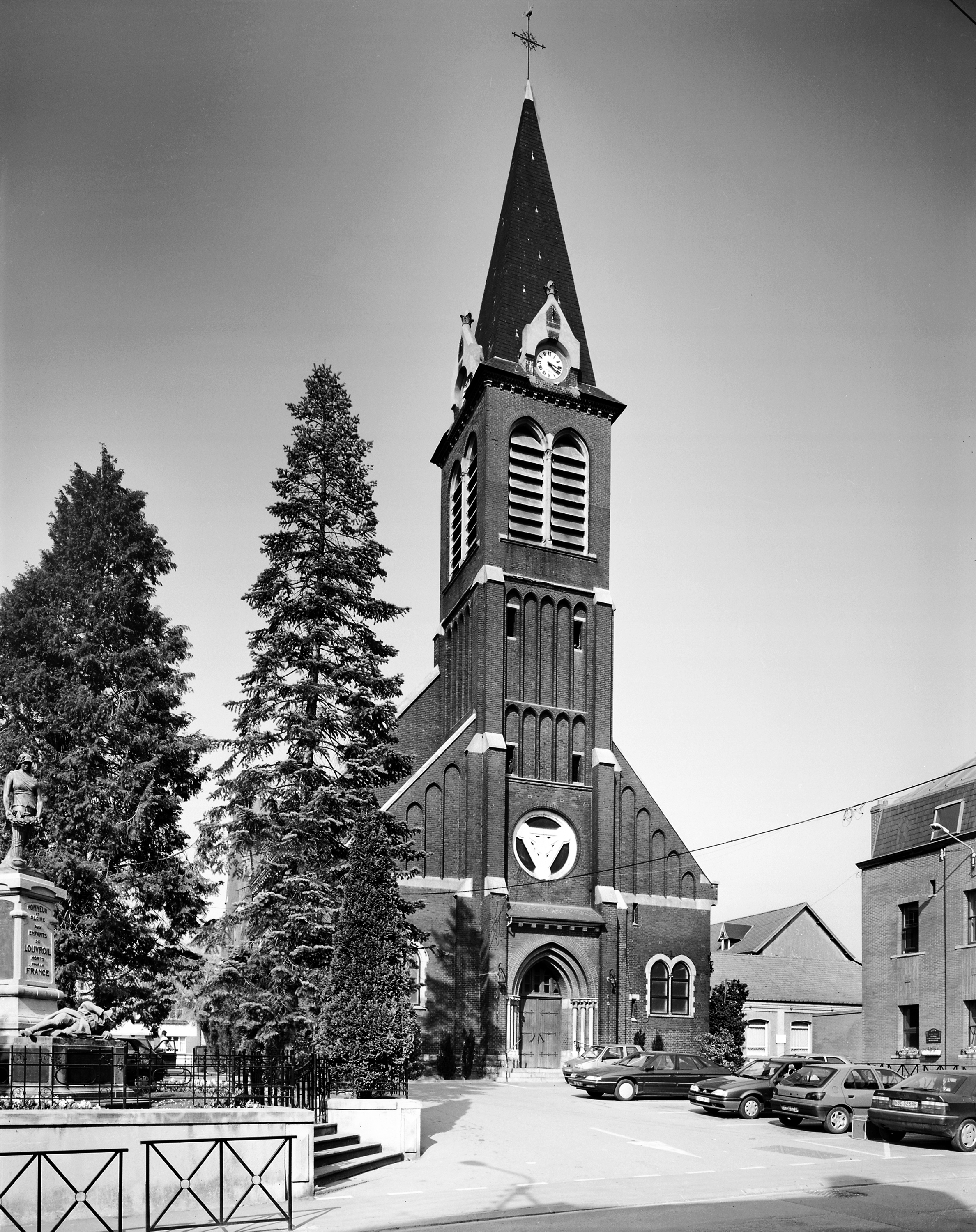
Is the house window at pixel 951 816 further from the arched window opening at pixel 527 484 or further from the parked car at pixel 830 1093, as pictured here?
the arched window opening at pixel 527 484

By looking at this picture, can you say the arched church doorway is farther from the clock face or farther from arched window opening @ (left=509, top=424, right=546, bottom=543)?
the clock face

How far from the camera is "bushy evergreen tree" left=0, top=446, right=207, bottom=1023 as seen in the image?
83.5 feet

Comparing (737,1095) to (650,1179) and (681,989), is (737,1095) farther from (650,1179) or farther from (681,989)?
(681,989)

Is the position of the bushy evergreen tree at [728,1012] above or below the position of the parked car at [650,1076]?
below

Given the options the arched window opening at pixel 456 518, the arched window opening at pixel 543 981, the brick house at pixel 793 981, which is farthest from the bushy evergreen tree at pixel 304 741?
the brick house at pixel 793 981

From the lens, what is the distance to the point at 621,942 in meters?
38.2

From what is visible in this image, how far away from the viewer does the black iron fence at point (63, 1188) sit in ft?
35.9

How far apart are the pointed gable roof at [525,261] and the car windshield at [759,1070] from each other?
1003 inches

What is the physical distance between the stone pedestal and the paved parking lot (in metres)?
3.92

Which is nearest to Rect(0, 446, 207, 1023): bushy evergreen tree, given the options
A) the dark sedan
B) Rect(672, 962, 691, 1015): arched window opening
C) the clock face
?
the dark sedan

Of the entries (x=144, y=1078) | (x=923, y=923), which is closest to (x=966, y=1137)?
(x=144, y=1078)

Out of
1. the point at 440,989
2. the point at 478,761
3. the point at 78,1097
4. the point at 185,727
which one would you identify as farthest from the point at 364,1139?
the point at 478,761

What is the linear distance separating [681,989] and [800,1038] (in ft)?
62.5

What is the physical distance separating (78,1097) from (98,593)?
1626cm
